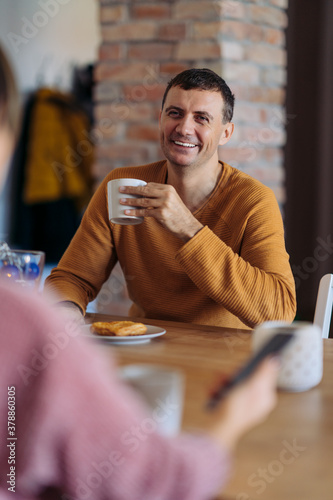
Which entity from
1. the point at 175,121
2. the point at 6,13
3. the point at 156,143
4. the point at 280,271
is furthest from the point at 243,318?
the point at 6,13

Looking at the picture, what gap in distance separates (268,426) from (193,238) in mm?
662

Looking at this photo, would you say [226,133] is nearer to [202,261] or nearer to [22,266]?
[202,261]

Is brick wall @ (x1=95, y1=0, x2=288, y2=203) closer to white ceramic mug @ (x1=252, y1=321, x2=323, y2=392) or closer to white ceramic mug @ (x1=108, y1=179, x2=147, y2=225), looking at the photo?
white ceramic mug @ (x1=108, y1=179, x2=147, y2=225)

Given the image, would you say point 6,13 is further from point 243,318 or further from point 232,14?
point 243,318

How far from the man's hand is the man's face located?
0.98ft

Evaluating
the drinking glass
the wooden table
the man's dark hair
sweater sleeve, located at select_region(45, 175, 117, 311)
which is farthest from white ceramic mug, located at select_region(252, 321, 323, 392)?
the man's dark hair

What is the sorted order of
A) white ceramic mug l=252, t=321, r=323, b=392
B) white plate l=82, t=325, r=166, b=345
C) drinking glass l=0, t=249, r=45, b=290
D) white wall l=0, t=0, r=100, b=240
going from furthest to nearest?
1. white wall l=0, t=0, r=100, b=240
2. drinking glass l=0, t=249, r=45, b=290
3. white plate l=82, t=325, r=166, b=345
4. white ceramic mug l=252, t=321, r=323, b=392

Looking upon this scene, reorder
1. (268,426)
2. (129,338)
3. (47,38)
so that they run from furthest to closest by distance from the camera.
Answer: (47,38) < (129,338) < (268,426)

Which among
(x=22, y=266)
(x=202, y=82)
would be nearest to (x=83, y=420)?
(x=22, y=266)

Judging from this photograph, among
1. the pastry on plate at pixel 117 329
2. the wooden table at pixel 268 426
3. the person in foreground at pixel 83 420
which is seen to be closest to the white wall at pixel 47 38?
the pastry on plate at pixel 117 329

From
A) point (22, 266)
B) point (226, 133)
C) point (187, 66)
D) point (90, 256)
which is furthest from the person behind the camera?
point (187, 66)

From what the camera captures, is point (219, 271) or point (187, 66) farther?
point (187, 66)

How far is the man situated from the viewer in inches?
52.6

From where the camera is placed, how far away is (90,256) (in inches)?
63.8
